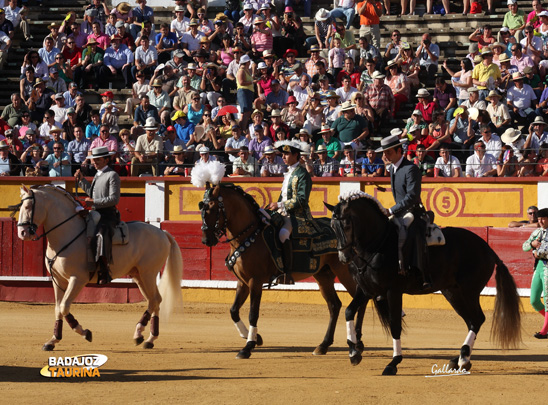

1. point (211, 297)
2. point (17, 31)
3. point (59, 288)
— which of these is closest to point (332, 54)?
point (211, 297)

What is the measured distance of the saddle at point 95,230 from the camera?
11.6m

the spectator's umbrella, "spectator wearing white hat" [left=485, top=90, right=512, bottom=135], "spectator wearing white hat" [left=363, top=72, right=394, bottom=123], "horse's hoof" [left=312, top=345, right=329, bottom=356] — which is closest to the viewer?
"horse's hoof" [left=312, top=345, right=329, bottom=356]

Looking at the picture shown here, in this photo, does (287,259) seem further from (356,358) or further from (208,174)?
(356,358)

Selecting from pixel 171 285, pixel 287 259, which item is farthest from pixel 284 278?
pixel 171 285

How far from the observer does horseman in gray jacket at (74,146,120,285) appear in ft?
37.9

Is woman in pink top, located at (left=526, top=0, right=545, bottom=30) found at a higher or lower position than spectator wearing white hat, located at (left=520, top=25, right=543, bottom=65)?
higher

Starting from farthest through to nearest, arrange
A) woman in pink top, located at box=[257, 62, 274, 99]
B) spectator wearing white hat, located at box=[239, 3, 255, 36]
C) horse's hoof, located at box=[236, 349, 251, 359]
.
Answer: spectator wearing white hat, located at box=[239, 3, 255, 36], woman in pink top, located at box=[257, 62, 274, 99], horse's hoof, located at box=[236, 349, 251, 359]

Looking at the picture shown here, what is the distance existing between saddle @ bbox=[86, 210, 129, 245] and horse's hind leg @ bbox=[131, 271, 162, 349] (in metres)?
0.59

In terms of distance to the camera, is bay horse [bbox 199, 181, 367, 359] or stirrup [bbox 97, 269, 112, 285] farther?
stirrup [bbox 97, 269, 112, 285]

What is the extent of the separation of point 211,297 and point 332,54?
5810mm

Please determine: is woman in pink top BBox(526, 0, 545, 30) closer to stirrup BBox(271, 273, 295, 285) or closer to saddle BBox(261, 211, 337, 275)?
saddle BBox(261, 211, 337, 275)

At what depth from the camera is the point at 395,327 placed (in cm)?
992

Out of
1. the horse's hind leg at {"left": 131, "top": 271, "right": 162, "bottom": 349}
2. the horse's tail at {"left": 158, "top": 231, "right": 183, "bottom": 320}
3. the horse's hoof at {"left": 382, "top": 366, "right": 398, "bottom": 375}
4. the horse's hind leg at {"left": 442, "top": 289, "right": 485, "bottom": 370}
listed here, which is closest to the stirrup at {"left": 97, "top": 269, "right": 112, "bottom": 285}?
the horse's hind leg at {"left": 131, "top": 271, "right": 162, "bottom": 349}

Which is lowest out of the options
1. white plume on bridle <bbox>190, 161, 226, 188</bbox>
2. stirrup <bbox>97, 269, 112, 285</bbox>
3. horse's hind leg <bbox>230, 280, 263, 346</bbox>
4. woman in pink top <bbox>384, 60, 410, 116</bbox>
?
horse's hind leg <bbox>230, 280, 263, 346</bbox>
